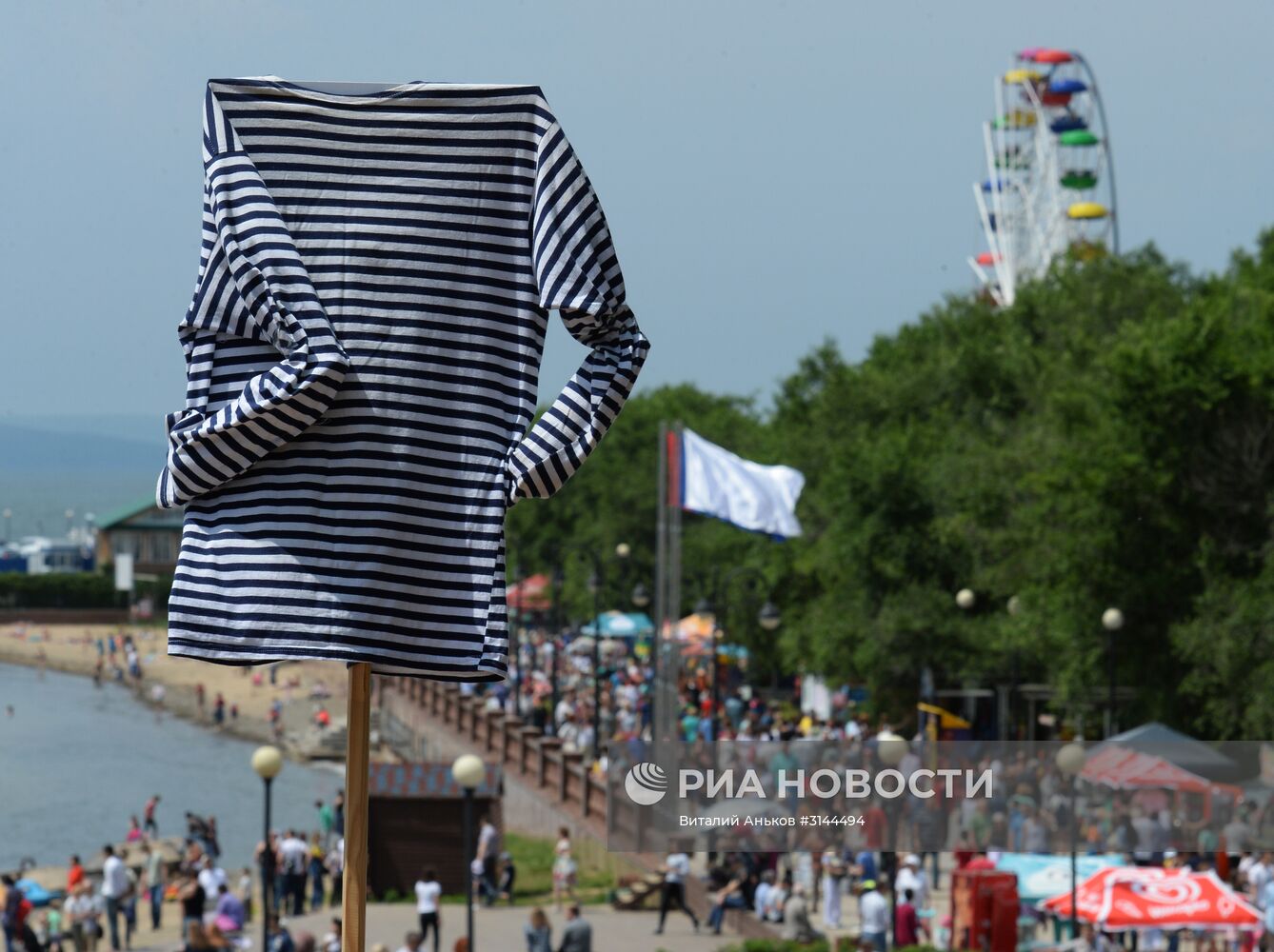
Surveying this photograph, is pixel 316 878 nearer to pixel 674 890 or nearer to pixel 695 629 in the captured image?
pixel 674 890

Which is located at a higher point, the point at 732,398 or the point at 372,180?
the point at 732,398

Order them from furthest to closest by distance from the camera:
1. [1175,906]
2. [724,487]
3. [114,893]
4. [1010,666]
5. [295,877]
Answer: [1010,666] → [724,487] → [295,877] → [114,893] → [1175,906]

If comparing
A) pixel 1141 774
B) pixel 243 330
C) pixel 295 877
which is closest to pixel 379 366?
pixel 243 330

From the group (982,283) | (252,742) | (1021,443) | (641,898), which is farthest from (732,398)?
(641,898)

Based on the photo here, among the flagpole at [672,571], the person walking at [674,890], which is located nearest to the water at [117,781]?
the flagpole at [672,571]

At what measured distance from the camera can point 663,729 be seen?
3123 centimetres

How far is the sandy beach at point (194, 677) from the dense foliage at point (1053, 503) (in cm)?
2558

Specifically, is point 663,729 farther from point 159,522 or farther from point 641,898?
point 159,522

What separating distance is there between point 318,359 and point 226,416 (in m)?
0.29

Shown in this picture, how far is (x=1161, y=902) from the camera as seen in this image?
16.9 meters

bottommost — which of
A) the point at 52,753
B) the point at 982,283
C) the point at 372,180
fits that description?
the point at 52,753

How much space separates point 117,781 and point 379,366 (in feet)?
218

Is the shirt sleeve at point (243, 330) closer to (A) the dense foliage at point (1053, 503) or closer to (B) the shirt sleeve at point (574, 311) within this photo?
(B) the shirt sleeve at point (574, 311)

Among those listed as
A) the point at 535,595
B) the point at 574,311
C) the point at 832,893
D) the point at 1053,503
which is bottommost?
the point at 832,893
